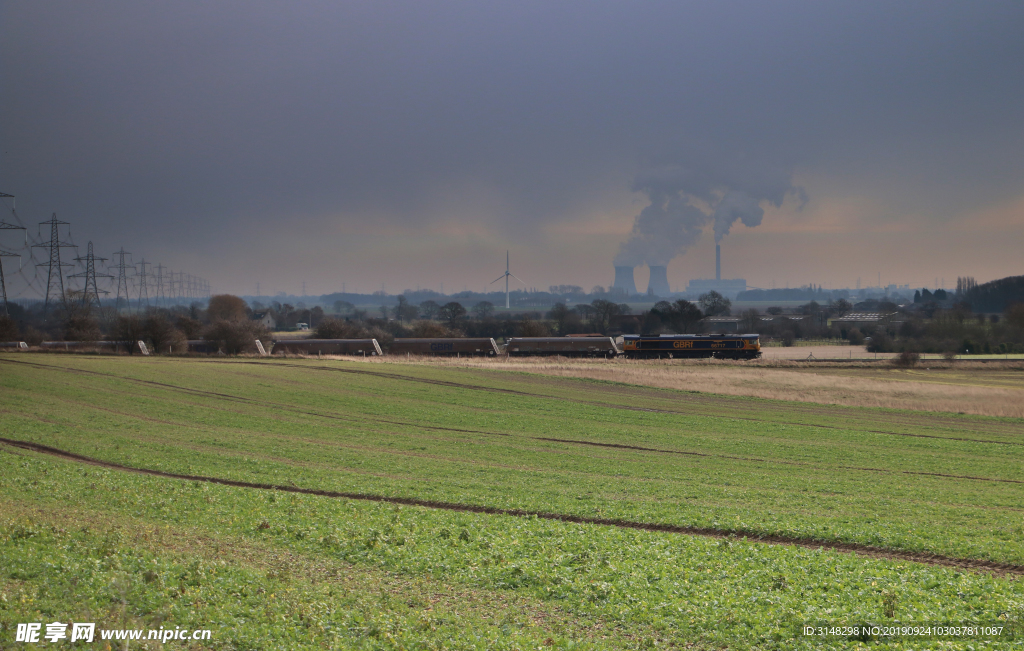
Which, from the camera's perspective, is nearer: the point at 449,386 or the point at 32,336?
the point at 449,386

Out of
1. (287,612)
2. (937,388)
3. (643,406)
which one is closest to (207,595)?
(287,612)

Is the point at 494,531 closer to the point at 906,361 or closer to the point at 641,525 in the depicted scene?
the point at 641,525

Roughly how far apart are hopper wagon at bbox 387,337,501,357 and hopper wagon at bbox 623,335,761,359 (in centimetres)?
2216

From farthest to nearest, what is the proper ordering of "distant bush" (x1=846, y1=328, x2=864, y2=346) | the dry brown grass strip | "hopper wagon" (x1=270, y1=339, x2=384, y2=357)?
"distant bush" (x1=846, y1=328, x2=864, y2=346) < "hopper wagon" (x1=270, y1=339, x2=384, y2=357) < the dry brown grass strip

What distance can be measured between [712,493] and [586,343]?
3301 inches

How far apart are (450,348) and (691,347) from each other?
38719mm

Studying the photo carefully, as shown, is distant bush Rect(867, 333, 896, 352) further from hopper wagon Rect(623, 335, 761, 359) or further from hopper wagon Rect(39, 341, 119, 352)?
hopper wagon Rect(39, 341, 119, 352)

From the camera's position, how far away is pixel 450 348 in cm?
10400

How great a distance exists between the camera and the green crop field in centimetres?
1000

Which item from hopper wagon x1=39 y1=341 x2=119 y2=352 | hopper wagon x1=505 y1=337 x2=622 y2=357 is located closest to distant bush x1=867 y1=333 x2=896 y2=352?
hopper wagon x1=505 y1=337 x2=622 y2=357

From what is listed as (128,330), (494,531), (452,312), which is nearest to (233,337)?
(128,330)

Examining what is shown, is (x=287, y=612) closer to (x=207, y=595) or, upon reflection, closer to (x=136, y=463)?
(x=207, y=595)

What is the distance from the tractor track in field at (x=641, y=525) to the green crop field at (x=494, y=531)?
98 mm

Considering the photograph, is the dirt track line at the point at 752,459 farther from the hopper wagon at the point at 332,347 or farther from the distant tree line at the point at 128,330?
the distant tree line at the point at 128,330
